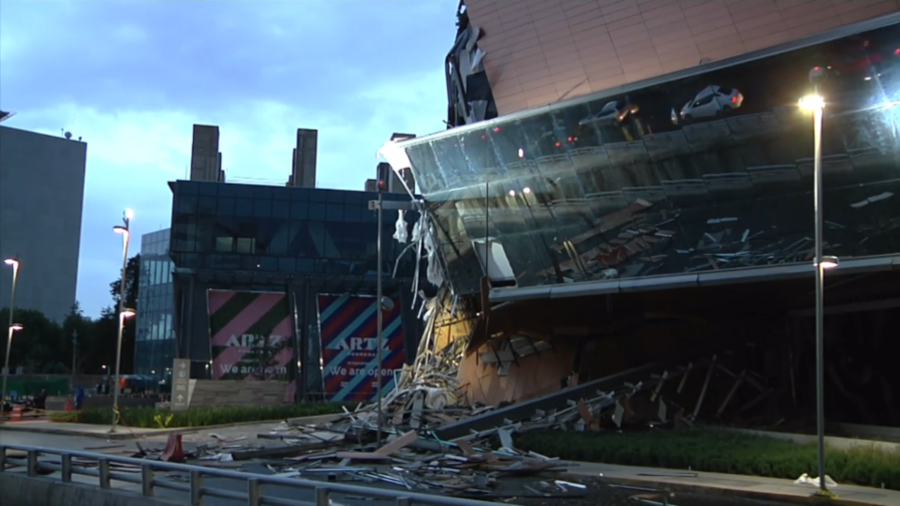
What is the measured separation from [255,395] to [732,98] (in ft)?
91.6

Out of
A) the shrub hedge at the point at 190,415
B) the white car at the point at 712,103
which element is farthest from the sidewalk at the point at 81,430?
the white car at the point at 712,103

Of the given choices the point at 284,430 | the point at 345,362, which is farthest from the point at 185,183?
the point at 284,430

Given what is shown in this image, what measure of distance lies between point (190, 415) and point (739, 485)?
23509 mm

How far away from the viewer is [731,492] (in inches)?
614

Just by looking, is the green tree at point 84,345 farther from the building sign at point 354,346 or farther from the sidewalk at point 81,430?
the sidewalk at point 81,430

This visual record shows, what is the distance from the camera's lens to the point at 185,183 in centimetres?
5641

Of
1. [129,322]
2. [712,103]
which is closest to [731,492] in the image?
[712,103]

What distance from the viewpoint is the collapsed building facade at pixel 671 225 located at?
2192 cm

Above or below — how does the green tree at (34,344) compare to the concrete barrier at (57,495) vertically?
above

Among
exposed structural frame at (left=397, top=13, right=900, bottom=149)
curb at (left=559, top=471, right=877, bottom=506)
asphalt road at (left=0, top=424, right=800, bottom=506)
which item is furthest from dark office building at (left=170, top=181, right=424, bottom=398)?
curb at (left=559, top=471, right=877, bottom=506)

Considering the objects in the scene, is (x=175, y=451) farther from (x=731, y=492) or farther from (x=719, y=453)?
(x=719, y=453)

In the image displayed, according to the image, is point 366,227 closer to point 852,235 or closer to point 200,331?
point 200,331

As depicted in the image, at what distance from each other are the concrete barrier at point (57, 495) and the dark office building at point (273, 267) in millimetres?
40293

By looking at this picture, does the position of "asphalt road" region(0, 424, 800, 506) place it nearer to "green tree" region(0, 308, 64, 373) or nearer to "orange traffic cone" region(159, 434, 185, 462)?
"orange traffic cone" region(159, 434, 185, 462)
